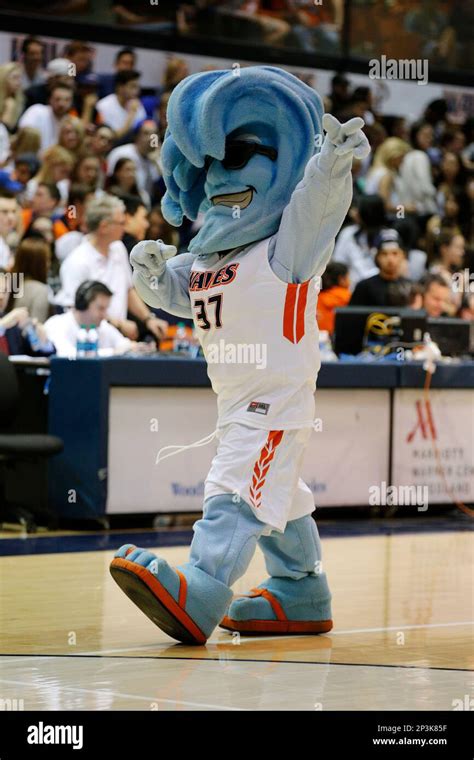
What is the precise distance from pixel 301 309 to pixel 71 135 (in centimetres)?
749

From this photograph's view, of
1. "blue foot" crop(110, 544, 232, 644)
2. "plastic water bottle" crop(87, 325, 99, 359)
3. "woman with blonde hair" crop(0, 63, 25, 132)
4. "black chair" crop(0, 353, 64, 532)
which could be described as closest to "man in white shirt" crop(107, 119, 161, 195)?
"woman with blonde hair" crop(0, 63, 25, 132)

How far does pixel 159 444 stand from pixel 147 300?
3489 mm

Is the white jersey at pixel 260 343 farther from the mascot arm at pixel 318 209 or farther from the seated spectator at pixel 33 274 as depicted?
the seated spectator at pixel 33 274

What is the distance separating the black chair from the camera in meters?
8.62

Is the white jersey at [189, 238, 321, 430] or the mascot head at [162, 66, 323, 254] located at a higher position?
the mascot head at [162, 66, 323, 254]

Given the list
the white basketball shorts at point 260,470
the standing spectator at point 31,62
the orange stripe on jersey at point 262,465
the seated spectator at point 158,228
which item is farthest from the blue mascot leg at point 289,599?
the standing spectator at point 31,62

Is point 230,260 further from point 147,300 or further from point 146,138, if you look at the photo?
point 146,138

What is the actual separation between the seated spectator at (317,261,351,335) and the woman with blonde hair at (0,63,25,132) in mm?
2961

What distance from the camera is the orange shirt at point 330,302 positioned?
38.6 ft

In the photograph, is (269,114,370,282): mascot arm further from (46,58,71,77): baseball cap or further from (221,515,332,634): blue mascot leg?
(46,58,71,77): baseball cap

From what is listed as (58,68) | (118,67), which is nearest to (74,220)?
(58,68)

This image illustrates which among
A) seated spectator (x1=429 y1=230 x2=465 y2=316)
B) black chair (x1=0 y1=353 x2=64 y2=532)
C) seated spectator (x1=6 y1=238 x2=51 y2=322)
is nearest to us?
black chair (x1=0 y1=353 x2=64 y2=532)

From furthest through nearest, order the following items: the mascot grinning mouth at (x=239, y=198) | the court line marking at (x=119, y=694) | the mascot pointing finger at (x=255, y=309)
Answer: the mascot grinning mouth at (x=239, y=198), the mascot pointing finger at (x=255, y=309), the court line marking at (x=119, y=694)

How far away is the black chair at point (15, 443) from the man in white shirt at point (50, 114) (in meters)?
4.24
